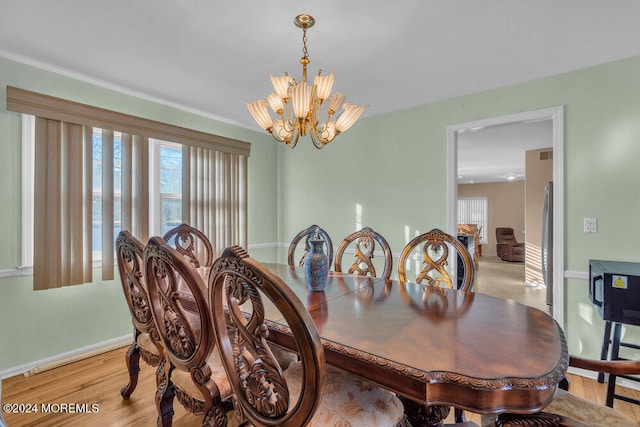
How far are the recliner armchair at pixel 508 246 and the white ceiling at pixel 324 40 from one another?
747 centimetres

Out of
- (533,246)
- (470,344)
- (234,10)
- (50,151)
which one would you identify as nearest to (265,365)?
(470,344)

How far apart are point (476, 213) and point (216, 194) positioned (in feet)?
31.5

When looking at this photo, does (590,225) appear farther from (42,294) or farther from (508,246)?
(508,246)

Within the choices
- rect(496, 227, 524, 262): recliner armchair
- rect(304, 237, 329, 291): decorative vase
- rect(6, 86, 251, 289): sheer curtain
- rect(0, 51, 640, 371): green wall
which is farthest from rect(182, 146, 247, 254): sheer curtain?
rect(496, 227, 524, 262): recliner armchair

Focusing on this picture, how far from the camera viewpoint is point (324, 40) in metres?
2.07

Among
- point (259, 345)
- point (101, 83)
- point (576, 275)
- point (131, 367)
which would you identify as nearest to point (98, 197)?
point (101, 83)

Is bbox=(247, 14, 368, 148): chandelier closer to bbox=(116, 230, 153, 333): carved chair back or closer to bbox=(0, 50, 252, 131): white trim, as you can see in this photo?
bbox=(116, 230, 153, 333): carved chair back

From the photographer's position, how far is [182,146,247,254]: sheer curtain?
3367mm

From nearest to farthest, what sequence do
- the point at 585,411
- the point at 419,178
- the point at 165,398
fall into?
the point at 585,411 → the point at 165,398 → the point at 419,178

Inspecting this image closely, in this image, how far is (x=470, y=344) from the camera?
106cm

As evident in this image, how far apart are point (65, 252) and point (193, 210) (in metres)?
1.15

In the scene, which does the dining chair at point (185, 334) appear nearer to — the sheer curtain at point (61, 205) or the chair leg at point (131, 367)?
the chair leg at point (131, 367)

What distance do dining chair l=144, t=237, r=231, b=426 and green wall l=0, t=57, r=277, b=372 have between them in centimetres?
178

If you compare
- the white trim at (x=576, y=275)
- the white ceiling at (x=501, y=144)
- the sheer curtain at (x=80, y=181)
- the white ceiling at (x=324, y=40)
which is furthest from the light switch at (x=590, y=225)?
the sheer curtain at (x=80, y=181)
